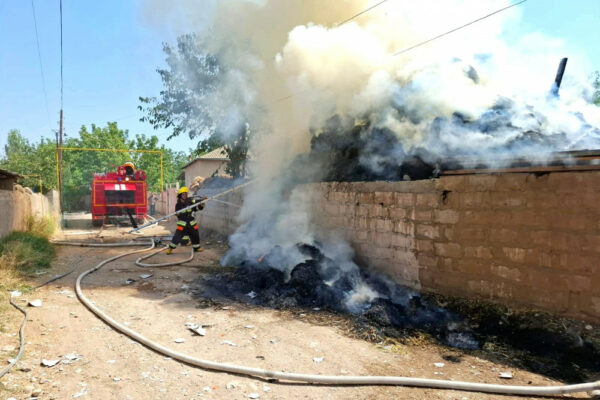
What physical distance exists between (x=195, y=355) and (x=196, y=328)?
28.4 inches

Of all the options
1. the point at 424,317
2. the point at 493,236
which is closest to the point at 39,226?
the point at 424,317

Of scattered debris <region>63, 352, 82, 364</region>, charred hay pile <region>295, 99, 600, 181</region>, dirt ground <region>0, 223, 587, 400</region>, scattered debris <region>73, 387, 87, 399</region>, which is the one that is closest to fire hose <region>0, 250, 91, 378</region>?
dirt ground <region>0, 223, 587, 400</region>

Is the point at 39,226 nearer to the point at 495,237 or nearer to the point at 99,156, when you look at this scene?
the point at 495,237

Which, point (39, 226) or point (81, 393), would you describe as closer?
point (81, 393)

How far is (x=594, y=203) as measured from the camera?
393 centimetres

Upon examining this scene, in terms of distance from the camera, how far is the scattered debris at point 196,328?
443 centimetres

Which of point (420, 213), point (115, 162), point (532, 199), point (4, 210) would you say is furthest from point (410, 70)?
point (115, 162)

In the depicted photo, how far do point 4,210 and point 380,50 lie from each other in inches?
347

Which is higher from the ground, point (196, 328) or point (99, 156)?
point (99, 156)

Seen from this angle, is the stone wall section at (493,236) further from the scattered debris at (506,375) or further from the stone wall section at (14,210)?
the stone wall section at (14,210)

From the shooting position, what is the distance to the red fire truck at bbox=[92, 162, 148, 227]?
1617 centimetres

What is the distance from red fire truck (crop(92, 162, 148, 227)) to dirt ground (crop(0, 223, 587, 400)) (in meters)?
11.1

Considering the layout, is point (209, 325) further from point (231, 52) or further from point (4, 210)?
point (231, 52)

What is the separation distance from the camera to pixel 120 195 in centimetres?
1639
